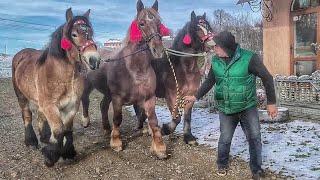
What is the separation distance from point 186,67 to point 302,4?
16.0 ft

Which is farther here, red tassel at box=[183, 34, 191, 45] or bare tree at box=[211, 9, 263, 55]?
bare tree at box=[211, 9, 263, 55]

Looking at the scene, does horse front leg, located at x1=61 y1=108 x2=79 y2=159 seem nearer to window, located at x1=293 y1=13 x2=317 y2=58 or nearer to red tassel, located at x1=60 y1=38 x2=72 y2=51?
red tassel, located at x1=60 y1=38 x2=72 y2=51

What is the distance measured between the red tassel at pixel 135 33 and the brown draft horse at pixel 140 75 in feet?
0.19

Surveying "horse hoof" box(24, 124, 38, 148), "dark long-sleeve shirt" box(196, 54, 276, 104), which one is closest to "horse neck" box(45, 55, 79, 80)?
"horse hoof" box(24, 124, 38, 148)

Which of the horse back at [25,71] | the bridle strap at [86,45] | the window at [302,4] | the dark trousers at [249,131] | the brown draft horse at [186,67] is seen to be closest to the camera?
the dark trousers at [249,131]

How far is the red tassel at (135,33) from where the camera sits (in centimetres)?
649

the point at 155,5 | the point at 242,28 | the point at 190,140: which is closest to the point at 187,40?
the point at 155,5

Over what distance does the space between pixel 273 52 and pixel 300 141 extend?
197 inches

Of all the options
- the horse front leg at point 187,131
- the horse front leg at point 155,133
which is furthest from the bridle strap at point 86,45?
the horse front leg at point 187,131

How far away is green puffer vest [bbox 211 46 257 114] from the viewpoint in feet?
16.7

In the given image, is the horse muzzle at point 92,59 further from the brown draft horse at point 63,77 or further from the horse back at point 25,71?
the horse back at point 25,71

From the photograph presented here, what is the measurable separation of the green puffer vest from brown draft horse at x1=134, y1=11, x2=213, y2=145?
6.36 feet

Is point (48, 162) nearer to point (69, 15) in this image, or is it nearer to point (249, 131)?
point (69, 15)

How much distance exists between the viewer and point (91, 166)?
6.25 m
